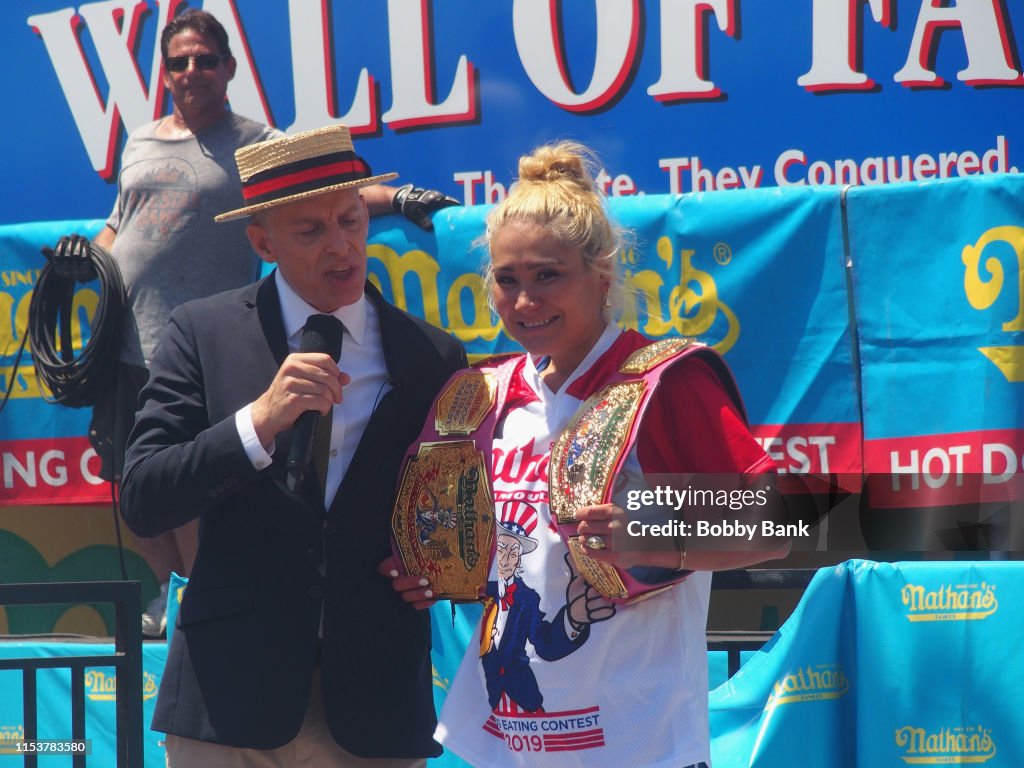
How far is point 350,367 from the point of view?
2.52 meters

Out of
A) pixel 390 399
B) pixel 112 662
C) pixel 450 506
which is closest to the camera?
pixel 450 506

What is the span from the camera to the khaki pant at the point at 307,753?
2346 mm

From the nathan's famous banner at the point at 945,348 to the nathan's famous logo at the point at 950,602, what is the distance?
54 centimetres

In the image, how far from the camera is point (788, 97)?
4.88m

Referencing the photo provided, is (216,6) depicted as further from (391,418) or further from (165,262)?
(391,418)

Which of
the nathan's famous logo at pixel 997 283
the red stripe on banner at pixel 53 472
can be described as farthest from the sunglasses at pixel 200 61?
the nathan's famous logo at pixel 997 283

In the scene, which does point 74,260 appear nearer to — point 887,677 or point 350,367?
point 350,367

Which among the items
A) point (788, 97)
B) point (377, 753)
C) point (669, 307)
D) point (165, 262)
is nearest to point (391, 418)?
point (377, 753)

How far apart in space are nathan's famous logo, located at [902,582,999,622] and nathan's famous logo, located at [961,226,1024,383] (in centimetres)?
79

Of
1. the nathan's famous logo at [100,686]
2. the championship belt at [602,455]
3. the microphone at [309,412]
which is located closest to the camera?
the championship belt at [602,455]

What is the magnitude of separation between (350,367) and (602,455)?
59cm

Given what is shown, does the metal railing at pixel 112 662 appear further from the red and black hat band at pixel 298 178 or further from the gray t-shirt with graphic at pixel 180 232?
the gray t-shirt with graphic at pixel 180 232

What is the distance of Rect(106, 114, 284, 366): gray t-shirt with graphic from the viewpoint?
4.72 m

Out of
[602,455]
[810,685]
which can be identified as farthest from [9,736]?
[602,455]
